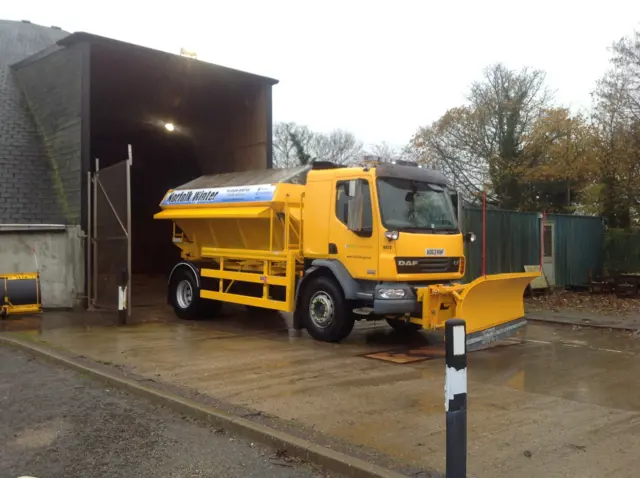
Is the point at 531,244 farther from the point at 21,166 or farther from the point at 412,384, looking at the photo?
the point at 21,166

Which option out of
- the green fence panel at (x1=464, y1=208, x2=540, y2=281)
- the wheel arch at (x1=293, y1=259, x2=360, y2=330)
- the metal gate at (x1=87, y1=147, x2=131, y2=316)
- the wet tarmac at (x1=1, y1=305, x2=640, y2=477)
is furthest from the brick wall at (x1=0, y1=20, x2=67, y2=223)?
the green fence panel at (x1=464, y1=208, x2=540, y2=281)

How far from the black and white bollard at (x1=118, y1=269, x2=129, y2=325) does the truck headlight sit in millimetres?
5311

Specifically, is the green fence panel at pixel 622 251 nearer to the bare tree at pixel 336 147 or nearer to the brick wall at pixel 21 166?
the brick wall at pixel 21 166

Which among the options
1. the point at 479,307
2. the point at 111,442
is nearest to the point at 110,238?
the point at 479,307

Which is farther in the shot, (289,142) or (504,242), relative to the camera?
(289,142)

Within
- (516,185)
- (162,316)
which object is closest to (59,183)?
(162,316)

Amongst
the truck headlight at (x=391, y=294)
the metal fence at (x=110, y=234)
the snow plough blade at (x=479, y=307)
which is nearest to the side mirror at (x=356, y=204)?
the truck headlight at (x=391, y=294)

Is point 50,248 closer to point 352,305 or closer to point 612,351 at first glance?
point 352,305

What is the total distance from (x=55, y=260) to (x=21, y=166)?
8.97 feet

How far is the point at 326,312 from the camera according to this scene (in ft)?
32.8

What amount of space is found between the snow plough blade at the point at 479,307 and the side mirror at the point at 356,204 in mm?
1471

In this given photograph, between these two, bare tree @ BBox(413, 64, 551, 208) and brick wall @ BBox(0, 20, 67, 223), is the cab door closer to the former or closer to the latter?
brick wall @ BBox(0, 20, 67, 223)

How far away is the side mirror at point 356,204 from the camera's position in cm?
945

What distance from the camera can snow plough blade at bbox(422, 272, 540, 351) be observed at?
858 cm
